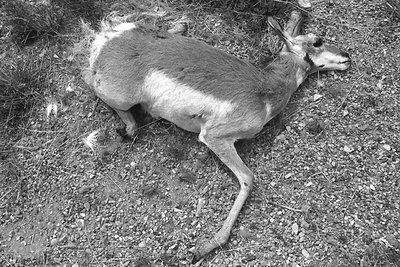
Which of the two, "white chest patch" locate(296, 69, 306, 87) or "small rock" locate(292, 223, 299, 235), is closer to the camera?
"small rock" locate(292, 223, 299, 235)

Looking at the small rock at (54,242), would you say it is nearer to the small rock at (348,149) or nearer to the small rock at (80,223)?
the small rock at (80,223)

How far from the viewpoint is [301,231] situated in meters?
4.21

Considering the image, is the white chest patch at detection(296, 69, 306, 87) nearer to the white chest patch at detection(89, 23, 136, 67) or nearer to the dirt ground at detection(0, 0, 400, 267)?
the dirt ground at detection(0, 0, 400, 267)

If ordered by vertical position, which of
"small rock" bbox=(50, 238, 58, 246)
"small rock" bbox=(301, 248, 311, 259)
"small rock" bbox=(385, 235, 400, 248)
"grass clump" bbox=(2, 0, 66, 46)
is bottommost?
"small rock" bbox=(50, 238, 58, 246)

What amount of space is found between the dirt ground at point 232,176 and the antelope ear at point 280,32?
11.8 inches

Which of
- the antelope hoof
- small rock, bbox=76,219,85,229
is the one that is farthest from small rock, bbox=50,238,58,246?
the antelope hoof

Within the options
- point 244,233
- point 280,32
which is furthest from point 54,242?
point 280,32

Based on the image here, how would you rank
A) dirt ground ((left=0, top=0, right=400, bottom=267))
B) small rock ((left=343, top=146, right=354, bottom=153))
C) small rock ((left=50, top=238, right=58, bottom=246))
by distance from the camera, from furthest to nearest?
1. small rock ((left=343, top=146, right=354, bottom=153))
2. small rock ((left=50, top=238, right=58, bottom=246))
3. dirt ground ((left=0, top=0, right=400, bottom=267))

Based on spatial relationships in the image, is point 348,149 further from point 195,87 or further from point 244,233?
point 195,87

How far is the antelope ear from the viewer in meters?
4.75

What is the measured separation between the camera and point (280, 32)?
189 inches

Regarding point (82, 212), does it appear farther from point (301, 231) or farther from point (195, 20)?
point (195, 20)

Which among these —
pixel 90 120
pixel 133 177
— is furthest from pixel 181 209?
pixel 90 120

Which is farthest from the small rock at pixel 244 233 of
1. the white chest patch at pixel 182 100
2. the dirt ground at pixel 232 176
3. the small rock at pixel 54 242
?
the small rock at pixel 54 242
